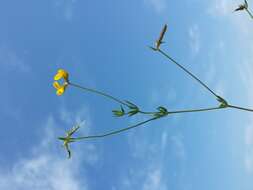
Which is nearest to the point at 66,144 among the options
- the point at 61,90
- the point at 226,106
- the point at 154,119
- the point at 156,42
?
the point at 61,90

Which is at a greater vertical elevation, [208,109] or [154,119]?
[154,119]

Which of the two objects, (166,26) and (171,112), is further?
(166,26)

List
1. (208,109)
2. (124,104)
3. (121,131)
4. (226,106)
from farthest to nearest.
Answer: (124,104)
(121,131)
(226,106)
(208,109)

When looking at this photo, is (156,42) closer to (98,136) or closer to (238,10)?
(238,10)

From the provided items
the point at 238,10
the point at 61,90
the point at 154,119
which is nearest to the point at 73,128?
the point at 61,90

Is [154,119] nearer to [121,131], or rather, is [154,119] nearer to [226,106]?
[121,131]

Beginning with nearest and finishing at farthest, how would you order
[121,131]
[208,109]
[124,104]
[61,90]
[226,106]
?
[208,109], [226,106], [121,131], [124,104], [61,90]

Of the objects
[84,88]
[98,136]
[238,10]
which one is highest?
[238,10]

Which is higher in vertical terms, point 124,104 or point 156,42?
point 156,42

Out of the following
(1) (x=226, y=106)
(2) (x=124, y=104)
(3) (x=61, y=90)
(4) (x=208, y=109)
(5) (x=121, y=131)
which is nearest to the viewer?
(4) (x=208, y=109)
